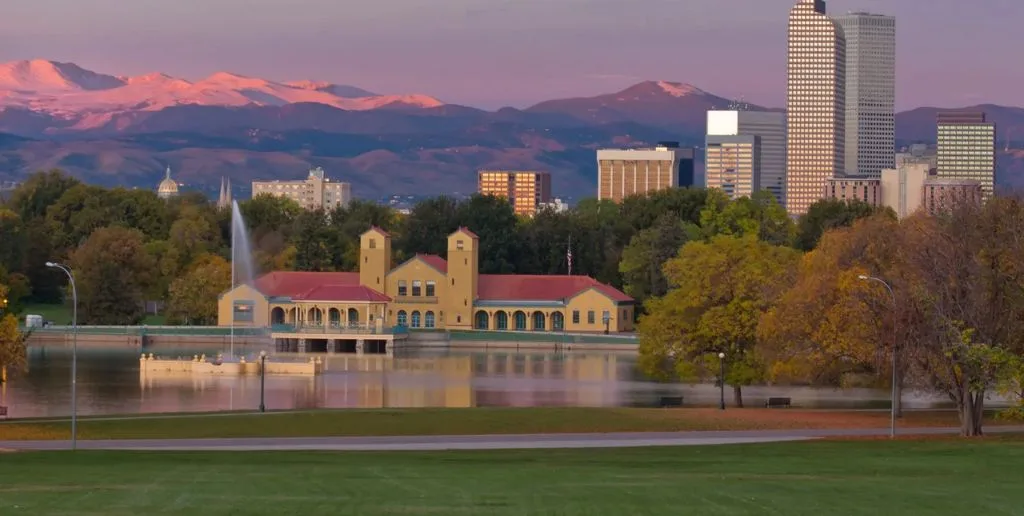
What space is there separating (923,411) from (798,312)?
23.2 feet

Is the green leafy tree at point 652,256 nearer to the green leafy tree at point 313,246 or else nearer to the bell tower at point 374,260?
the bell tower at point 374,260

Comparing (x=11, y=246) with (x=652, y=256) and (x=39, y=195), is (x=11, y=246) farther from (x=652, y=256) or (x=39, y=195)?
(x=652, y=256)

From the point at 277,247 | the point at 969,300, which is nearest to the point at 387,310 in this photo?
the point at 277,247

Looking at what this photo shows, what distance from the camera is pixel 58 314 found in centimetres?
13238

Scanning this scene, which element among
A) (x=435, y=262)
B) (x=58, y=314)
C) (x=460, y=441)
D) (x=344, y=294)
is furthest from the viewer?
(x=58, y=314)

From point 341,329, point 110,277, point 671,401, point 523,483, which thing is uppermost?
point 110,277

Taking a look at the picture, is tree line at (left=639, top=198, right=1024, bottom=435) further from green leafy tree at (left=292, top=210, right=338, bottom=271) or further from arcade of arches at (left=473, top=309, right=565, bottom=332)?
green leafy tree at (left=292, top=210, right=338, bottom=271)

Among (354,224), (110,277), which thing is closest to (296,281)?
(110,277)

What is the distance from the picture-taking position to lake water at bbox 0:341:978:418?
69.4m

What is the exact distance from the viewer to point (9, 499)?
92.8 feet

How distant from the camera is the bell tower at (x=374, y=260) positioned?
425ft

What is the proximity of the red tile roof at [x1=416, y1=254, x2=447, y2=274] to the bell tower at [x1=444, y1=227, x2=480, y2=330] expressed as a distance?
90 centimetres

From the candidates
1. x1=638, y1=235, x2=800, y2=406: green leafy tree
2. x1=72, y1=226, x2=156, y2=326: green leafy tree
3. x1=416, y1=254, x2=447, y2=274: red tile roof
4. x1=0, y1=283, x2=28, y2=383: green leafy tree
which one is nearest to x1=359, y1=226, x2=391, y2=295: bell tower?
x1=416, y1=254, x2=447, y2=274: red tile roof

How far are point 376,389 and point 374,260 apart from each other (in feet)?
166
